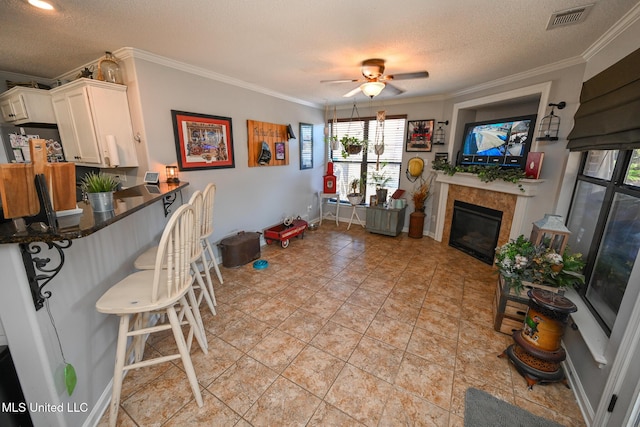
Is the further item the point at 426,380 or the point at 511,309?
the point at 511,309

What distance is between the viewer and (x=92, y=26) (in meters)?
1.82

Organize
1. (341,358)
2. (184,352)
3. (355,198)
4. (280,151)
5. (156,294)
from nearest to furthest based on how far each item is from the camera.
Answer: (156,294) < (184,352) < (341,358) < (280,151) < (355,198)

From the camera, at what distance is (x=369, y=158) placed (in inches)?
197

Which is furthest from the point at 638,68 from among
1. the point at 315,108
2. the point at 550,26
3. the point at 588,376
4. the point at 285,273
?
the point at 315,108

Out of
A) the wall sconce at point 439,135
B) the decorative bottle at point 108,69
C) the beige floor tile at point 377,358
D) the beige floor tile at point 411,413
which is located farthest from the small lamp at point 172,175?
the wall sconce at point 439,135

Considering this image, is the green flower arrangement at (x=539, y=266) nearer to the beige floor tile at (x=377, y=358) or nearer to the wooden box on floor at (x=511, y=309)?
the wooden box on floor at (x=511, y=309)

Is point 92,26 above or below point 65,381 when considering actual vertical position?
above

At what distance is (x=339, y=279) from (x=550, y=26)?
9.57 ft

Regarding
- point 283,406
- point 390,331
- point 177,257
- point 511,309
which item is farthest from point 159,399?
point 511,309

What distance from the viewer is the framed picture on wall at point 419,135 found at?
4227 mm

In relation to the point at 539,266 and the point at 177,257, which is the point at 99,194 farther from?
the point at 539,266

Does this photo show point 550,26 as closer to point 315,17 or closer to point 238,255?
point 315,17

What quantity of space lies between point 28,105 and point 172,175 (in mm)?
1817

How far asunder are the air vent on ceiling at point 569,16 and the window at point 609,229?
0.98m
